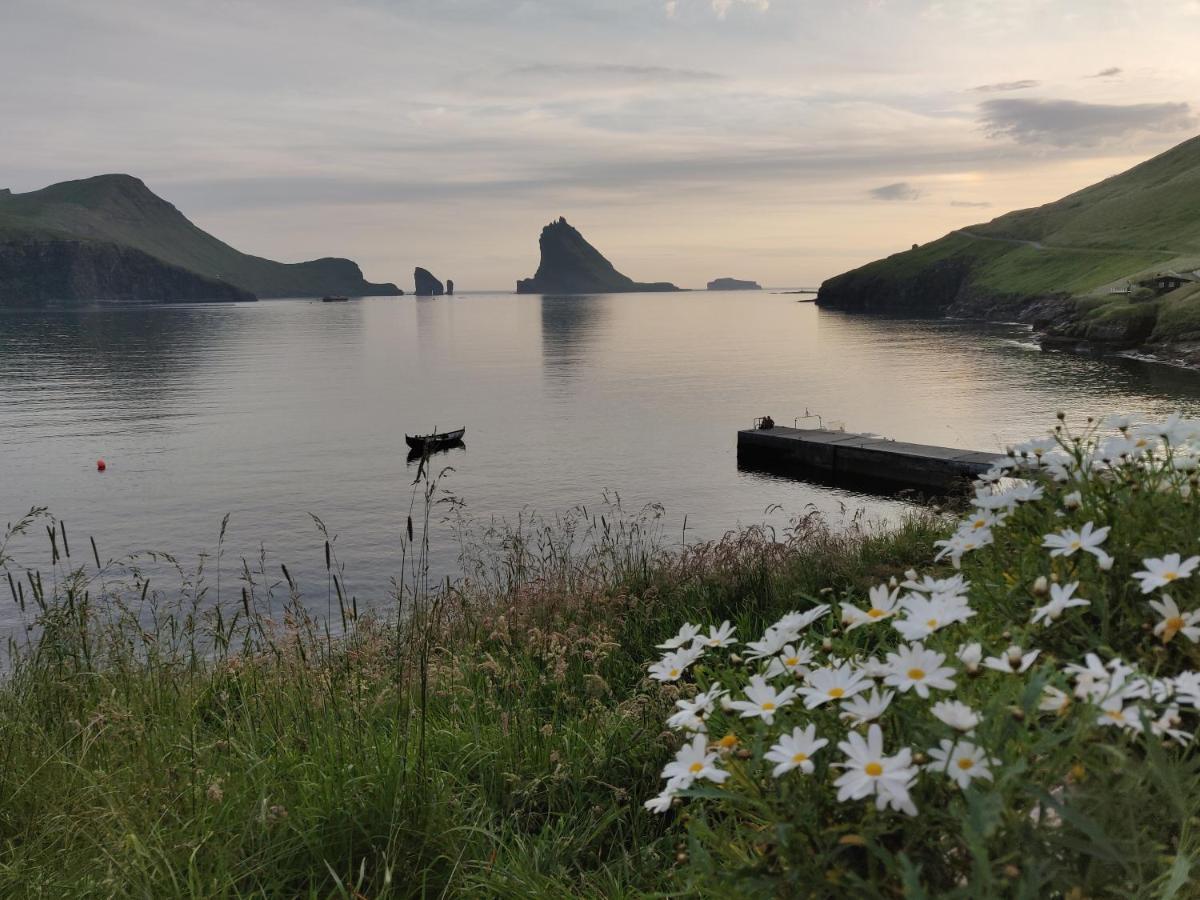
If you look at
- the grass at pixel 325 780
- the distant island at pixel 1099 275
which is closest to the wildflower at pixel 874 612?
the grass at pixel 325 780

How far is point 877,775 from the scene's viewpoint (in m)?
2.08

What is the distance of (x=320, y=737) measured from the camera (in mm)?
4922

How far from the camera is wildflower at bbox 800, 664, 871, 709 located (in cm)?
233

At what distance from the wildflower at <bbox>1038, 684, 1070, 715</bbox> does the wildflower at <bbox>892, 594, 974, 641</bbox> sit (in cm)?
29

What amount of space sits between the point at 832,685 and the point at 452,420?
63246mm

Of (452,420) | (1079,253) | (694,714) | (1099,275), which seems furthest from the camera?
(1079,253)

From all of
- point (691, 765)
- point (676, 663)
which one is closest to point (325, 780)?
point (676, 663)

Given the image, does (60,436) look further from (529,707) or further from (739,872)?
(739,872)

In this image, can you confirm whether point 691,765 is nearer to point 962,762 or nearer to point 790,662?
point 790,662

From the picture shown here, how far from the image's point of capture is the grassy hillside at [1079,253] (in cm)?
13662

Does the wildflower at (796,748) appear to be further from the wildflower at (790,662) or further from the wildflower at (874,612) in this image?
the wildflower at (874,612)

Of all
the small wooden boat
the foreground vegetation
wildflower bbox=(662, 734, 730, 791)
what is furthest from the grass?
the small wooden boat

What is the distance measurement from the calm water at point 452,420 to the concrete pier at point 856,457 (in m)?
2.03

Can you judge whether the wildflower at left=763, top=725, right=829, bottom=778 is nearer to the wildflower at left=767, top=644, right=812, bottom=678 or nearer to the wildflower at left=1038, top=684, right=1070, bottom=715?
the wildflower at left=767, top=644, right=812, bottom=678
